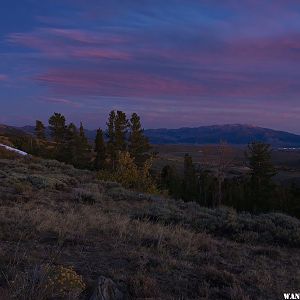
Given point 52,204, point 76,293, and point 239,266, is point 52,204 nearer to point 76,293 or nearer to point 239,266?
point 239,266

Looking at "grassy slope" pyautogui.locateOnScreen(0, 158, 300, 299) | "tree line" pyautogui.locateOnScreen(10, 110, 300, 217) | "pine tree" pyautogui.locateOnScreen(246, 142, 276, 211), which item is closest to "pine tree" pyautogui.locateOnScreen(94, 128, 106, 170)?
"tree line" pyautogui.locateOnScreen(10, 110, 300, 217)

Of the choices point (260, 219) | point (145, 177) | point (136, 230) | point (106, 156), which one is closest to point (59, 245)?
point (136, 230)

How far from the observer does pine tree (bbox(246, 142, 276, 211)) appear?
174ft

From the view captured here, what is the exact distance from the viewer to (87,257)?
764 cm

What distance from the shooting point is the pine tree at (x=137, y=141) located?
59556mm

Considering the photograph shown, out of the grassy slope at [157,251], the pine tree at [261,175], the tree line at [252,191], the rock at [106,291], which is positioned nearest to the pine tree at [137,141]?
the tree line at [252,191]

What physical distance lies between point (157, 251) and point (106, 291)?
3103 millimetres

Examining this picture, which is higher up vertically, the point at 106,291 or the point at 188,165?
the point at 106,291

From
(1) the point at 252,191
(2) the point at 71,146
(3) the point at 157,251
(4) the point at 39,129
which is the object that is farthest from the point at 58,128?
(3) the point at 157,251

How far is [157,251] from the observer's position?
27.9 feet

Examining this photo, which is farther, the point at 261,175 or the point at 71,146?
the point at 71,146

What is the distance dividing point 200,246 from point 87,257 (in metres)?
2.71

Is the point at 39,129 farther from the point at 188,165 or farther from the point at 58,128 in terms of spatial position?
the point at 188,165

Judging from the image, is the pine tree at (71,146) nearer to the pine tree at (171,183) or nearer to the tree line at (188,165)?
the tree line at (188,165)
